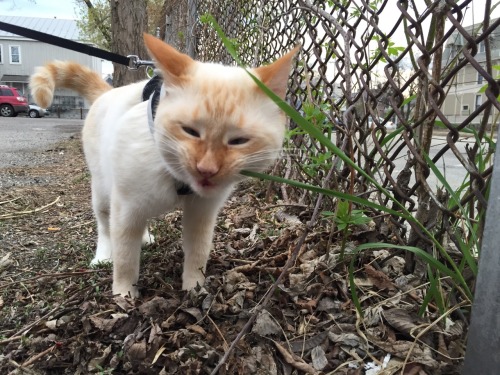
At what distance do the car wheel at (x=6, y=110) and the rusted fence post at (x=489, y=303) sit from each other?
30.3 meters

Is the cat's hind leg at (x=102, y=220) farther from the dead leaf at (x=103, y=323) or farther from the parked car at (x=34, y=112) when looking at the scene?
the parked car at (x=34, y=112)

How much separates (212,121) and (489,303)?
0.83 metres

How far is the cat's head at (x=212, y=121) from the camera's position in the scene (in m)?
1.23

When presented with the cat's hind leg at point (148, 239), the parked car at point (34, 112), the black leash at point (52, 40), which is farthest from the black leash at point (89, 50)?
the parked car at point (34, 112)

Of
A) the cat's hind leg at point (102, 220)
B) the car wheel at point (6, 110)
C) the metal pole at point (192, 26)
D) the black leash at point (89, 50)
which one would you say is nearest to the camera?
the black leash at point (89, 50)

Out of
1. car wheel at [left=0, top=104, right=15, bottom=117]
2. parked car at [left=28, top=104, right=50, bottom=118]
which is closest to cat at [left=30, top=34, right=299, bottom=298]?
car wheel at [left=0, top=104, right=15, bottom=117]

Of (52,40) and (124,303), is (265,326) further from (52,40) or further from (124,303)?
(52,40)

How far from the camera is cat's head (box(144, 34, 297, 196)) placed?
123 cm

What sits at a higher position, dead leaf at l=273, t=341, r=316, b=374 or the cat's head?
the cat's head

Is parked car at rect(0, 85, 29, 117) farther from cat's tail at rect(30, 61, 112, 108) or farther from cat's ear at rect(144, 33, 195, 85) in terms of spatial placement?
cat's ear at rect(144, 33, 195, 85)

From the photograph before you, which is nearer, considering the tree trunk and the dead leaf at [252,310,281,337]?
the dead leaf at [252,310,281,337]

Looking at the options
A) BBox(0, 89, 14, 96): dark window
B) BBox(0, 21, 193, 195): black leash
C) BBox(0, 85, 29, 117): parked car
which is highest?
BBox(0, 21, 193, 195): black leash

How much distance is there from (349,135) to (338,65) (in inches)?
22.3

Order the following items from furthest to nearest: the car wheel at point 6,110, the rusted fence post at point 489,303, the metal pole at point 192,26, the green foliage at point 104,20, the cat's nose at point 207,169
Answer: the car wheel at point 6,110 → the green foliage at point 104,20 → the metal pole at point 192,26 → the cat's nose at point 207,169 → the rusted fence post at point 489,303
